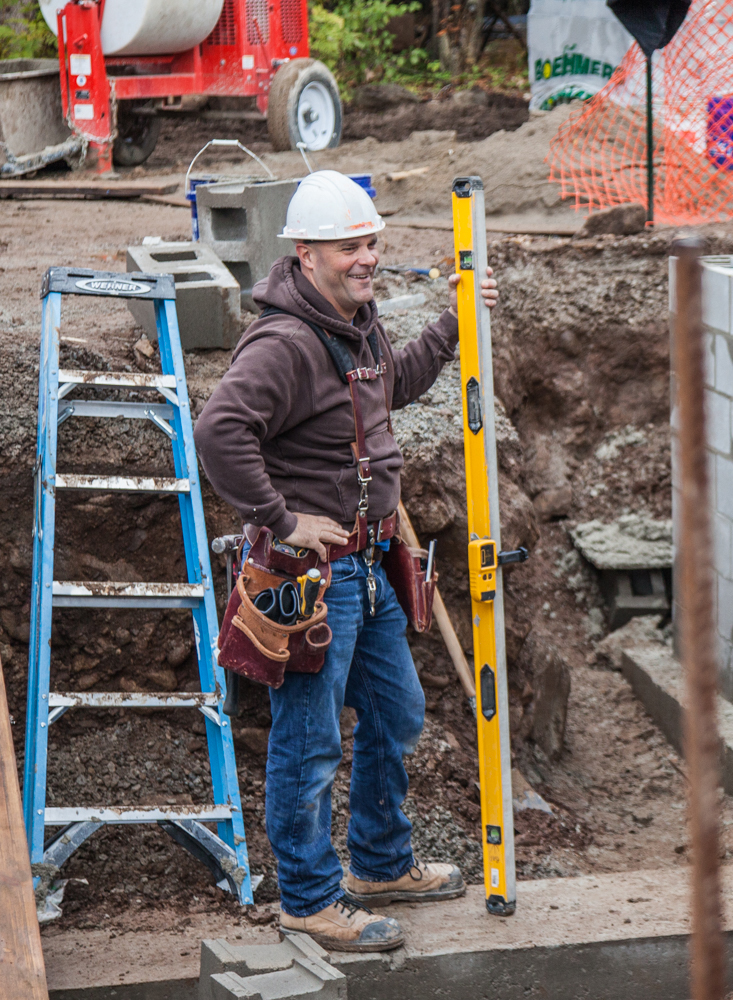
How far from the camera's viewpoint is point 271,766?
10.1 ft

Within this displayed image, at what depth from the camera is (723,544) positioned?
5328 millimetres

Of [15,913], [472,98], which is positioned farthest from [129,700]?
[472,98]

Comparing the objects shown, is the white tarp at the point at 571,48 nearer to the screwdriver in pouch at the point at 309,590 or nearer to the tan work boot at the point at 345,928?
the screwdriver in pouch at the point at 309,590

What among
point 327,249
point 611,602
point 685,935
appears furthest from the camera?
point 611,602

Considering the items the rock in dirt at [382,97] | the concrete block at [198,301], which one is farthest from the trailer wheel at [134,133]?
the concrete block at [198,301]

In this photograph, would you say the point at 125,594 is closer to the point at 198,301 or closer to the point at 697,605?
the point at 198,301

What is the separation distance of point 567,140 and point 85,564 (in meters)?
7.90

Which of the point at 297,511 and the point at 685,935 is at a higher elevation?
the point at 297,511

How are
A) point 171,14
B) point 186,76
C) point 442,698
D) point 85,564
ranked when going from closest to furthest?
point 85,564 → point 442,698 → point 171,14 → point 186,76

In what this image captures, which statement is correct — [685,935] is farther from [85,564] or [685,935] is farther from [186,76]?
[186,76]

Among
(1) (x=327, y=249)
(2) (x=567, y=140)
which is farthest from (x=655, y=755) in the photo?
(2) (x=567, y=140)

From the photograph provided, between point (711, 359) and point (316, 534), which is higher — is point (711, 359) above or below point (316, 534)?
above

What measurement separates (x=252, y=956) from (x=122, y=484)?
67.1 inches

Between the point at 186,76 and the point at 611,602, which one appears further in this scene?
the point at 186,76
